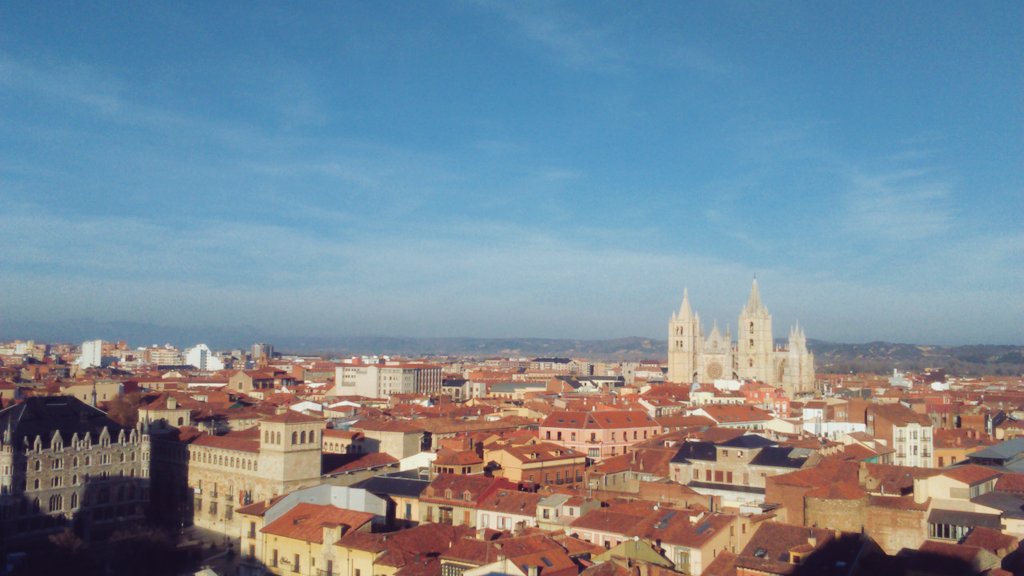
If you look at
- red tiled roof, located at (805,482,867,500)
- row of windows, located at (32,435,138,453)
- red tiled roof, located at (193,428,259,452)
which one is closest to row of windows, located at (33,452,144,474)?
row of windows, located at (32,435,138,453)

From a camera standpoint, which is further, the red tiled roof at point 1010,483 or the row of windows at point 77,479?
the row of windows at point 77,479

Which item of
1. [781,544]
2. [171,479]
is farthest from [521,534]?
[171,479]

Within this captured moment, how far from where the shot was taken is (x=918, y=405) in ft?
300

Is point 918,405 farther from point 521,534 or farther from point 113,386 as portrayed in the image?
point 113,386

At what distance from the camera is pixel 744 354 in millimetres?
145125

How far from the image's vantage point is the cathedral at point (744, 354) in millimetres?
142000

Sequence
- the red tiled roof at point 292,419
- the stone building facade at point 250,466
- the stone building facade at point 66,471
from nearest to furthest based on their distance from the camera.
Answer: the stone building facade at point 66,471 → the stone building facade at point 250,466 → the red tiled roof at point 292,419

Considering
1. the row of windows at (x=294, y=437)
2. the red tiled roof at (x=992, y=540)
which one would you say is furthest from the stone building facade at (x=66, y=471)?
the red tiled roof at (x=992, y=540)

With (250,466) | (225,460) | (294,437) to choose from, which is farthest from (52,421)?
(294,437)

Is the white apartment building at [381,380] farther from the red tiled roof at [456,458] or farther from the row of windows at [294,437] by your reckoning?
the row of windows at [294,437]

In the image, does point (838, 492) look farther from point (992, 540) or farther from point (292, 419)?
point (292, 419)

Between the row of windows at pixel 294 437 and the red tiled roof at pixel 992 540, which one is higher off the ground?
the row of windows at pixel 294 437

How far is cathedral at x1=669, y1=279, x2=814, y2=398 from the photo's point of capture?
142000 mm

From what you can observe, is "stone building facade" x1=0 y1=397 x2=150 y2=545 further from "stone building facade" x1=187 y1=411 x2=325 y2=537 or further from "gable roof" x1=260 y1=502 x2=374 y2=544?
"gable roof" x1=260 y1=502 x2=374 y2=544
